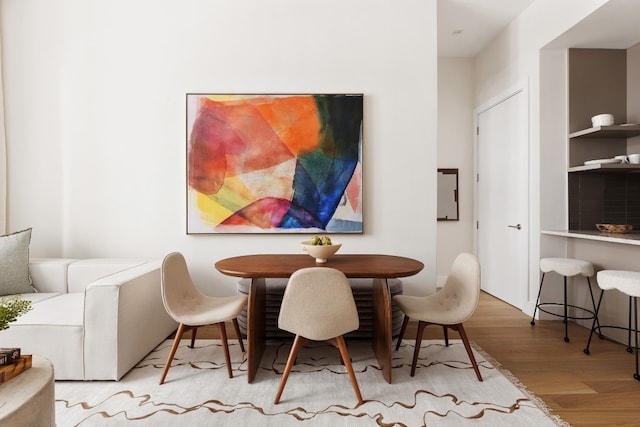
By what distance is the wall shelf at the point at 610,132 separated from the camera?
3.07 metres

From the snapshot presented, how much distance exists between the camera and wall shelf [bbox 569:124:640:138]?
10.1 ft

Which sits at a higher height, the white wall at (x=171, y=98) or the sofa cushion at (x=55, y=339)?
the white wall at (x=171, y=98)

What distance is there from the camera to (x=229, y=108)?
3303 mm

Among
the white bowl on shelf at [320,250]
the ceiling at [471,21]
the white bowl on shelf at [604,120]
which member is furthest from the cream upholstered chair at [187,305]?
the ceiling at [471,21]

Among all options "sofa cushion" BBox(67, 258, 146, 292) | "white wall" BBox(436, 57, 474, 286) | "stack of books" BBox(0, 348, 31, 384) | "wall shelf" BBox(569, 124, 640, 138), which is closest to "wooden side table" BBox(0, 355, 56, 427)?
"stack of books" BBox(0, 348, 31, 384)

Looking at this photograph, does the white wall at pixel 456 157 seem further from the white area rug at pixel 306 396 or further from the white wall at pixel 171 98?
the white area rug at pixel 306 396

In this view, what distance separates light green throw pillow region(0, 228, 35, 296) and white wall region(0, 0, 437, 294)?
54cm

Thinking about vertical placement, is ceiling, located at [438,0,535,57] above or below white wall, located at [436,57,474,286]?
above

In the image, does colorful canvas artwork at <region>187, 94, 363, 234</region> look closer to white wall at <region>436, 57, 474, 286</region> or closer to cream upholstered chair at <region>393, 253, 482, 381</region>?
cream upholstered chair at <region>393, 253, 482, 381</region>

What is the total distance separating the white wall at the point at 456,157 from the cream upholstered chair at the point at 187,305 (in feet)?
10.5

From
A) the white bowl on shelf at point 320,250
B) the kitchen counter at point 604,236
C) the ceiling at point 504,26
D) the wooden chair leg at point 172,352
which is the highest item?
the ceiling at point 504,26

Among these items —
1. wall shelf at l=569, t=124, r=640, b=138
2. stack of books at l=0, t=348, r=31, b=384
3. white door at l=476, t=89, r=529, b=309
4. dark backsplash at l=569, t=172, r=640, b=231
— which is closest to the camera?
stack of books at l=0, t=348, r=31, b=384

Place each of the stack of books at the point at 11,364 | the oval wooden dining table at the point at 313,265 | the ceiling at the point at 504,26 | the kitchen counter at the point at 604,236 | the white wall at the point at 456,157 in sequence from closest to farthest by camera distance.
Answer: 1. the stack of books at the point at 11,364
2. the oval wooden dining table at the point at 313,265
3. the kitchen counter at the point at 604,236
4. the ceiling at the point at 504,26
5. the white wall at the point at 456,157

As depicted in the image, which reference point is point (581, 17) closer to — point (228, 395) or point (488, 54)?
point (488, 54)
